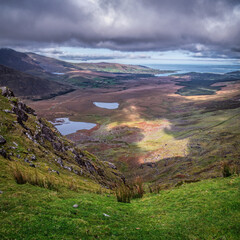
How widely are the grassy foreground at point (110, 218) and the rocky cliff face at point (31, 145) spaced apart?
635 centimetres

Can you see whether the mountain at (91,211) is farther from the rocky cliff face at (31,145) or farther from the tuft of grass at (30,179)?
the rocky cliff face at (31,145)

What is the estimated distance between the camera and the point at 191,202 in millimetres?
16859

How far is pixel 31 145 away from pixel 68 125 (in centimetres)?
12178

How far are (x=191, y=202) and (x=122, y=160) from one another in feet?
199

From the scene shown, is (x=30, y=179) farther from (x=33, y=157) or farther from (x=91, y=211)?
(x=33, y=157)

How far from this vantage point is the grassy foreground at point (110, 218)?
32.3ft

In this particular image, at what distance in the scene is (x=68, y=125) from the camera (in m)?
143

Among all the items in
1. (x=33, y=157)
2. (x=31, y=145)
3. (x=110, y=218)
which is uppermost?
(x=31, y=145)

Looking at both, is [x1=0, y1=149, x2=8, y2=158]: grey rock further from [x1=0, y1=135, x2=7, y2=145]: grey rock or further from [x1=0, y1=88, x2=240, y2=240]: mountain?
[x1=0, y1=135, x2=7, y2=145]: grey rock

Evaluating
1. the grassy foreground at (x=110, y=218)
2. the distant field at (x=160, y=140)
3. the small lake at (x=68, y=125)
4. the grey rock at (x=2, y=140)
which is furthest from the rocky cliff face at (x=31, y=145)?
the small lake at (x=68, y=125)

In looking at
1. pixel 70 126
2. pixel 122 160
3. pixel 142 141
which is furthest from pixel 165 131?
pixel 70 126

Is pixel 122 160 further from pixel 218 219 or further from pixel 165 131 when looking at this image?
pixel 218 219

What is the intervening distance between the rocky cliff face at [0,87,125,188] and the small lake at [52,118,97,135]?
304ft

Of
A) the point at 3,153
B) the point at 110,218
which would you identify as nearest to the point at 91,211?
the point at 110,218
